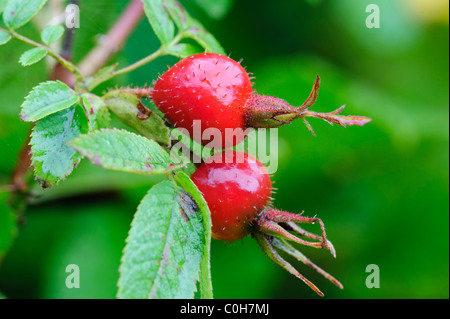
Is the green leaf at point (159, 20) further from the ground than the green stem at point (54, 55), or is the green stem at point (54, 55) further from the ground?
the green leaf at point (159, 20)

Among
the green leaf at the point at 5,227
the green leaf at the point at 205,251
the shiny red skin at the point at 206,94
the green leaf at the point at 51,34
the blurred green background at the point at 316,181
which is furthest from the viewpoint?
the blurred green background at the point at 316,181

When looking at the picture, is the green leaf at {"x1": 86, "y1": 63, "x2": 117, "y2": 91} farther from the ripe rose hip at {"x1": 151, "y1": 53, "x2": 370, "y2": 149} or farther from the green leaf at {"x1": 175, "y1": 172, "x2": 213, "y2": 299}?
the green leaf at {"x1": 175, "y1": 172, "x2": 213, "y2": 299}

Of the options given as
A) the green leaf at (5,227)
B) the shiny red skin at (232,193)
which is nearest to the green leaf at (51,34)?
the shiny red skin at (232,193)

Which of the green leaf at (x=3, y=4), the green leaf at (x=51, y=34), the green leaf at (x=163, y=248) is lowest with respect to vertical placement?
the green leaf at (x=163, y=248)

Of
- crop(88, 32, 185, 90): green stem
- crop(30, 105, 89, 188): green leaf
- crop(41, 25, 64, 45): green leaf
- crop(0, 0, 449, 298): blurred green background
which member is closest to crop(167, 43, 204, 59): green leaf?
crop(88, 32, 185, 90): green stem

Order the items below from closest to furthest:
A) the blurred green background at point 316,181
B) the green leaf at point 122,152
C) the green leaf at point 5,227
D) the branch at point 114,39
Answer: the green leaf at point 122,152
the green leaf at point 5,227
the branch at point 114,39
the blurred green background at point 316,181

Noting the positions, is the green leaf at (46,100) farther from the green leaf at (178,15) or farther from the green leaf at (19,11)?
the green leaf at (178,15)

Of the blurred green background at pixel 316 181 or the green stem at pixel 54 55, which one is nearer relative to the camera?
the green stem at pixel 54 55

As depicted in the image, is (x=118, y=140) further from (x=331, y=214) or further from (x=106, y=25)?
(x=331, y=214)
